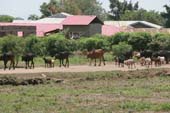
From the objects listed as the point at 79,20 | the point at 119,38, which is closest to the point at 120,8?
the point at 79,20

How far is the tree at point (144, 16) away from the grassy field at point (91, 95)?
85.7 meters

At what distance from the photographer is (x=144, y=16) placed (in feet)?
394

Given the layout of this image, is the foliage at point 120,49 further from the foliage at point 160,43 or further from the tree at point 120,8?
the tree at point 120,8

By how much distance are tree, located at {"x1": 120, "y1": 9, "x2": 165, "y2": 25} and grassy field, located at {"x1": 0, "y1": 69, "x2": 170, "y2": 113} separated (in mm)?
85696

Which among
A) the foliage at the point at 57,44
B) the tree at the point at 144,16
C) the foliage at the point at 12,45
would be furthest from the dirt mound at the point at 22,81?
the tree at the point at 144,16

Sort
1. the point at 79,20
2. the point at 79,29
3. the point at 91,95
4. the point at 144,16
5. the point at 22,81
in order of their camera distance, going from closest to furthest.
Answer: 1. the point at 91,95
2. the point at 22,81
3. the point at 79,29
4. the point at 79,20
5. the point at 144,16

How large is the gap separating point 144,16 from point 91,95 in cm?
9979

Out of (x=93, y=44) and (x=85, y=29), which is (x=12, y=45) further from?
(x=85, y=29)

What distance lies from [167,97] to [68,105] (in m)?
4.30

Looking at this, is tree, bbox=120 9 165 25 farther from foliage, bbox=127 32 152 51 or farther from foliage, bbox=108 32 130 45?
foliage, bbox=127 32 152 51

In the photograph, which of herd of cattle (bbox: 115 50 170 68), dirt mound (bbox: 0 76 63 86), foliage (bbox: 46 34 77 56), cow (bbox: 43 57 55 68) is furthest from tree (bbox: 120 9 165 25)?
dirt mound (bbox: 0 76 63 86)

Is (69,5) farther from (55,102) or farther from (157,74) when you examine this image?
(55,102)

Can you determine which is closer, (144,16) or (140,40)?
(140,40)

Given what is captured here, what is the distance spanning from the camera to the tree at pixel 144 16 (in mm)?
115756
